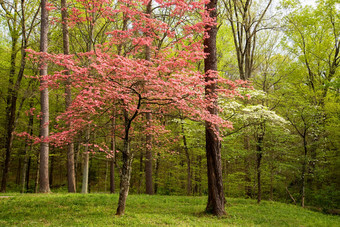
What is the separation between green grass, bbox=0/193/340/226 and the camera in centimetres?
571

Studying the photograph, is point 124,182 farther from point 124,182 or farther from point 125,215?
point 125,215

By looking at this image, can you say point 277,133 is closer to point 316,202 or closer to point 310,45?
point 316,202

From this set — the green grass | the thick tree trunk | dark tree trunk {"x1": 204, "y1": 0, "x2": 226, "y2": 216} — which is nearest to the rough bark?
the thick tree trunk

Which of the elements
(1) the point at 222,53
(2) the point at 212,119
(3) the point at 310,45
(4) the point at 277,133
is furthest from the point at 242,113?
(3) the point at 310,45

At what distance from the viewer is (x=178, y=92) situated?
5.62 meters

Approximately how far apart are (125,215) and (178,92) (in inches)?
135

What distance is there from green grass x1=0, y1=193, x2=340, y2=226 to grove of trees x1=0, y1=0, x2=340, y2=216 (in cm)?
66

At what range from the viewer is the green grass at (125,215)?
18.7 feet

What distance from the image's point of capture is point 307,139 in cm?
1333

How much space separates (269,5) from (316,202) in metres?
11.3

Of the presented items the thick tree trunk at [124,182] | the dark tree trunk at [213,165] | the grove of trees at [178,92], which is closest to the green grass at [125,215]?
the thick tree trunk at [124,182]

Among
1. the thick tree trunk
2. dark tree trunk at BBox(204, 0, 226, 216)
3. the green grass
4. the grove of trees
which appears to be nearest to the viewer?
the green grass

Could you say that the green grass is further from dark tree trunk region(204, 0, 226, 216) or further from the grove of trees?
the grove of trees

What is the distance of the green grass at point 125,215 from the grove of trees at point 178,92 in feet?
2.15
